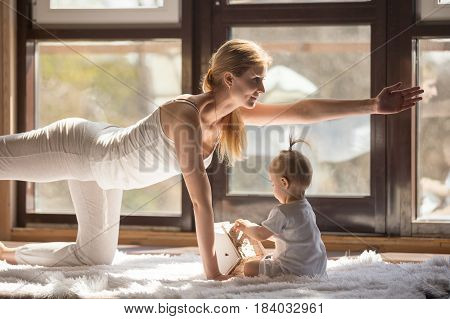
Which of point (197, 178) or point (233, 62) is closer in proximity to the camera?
point (197, 178)

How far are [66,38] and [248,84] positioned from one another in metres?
1.40

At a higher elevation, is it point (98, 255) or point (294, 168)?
point (294, 168)

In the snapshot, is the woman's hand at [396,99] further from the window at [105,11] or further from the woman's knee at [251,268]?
the window at [105,11]

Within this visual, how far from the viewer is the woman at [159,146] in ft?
7.38

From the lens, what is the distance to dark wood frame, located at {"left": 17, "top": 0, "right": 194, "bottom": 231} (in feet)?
10.8

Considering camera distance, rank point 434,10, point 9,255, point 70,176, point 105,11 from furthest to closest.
→ point 105,11 < point 434,10 < point 9,255 < point 70,176

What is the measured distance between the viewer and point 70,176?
2.48 m

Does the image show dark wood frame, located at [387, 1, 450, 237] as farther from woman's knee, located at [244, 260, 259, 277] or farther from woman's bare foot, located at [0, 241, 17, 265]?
woman's bare foot, located at [0, 241, 17, 265]

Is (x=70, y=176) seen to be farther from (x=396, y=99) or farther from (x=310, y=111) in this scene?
(x=396, y=99)

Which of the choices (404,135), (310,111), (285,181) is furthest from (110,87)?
(285,181)

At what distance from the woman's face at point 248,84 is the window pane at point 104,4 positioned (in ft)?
3.68

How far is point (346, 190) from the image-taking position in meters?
3.25

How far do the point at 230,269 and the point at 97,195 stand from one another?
55 centimetres

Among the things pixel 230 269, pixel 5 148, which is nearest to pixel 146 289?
pixel 230 269
